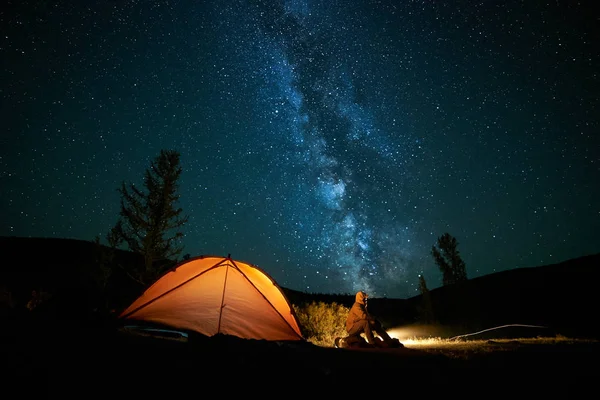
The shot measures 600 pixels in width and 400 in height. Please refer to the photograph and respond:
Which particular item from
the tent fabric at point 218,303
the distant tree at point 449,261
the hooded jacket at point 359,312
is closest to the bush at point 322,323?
the hooded jacket at point 359,312

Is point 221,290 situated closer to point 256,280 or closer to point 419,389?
point 256,280

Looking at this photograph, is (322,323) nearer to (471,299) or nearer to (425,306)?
(425,306)

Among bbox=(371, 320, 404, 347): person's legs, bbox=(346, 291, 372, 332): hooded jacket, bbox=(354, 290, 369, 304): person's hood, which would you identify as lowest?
bbox=(371, 320, 404, 347): person's legs

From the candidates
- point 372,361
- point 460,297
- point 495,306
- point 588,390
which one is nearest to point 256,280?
point 372,361

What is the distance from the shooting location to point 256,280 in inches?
316

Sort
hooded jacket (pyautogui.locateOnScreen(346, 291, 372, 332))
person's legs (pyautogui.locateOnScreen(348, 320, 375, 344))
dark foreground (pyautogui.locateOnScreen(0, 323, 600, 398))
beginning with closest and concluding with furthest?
1. dark foreground (pyautogui.locateOnScreen(0, 323, 600, 398))
2. person's legs (pyautogui.locateOnScreen(348, 320, 375, 344))
3. hooded jacket (pyautogui.locateOnScreen(346, 291, 372, 332))

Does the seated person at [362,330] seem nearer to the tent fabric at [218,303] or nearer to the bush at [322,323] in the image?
the tent fabric at [218,303]

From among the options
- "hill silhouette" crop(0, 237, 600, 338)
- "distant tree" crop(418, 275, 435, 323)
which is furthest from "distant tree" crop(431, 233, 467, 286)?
"distant tree" crop(418, 275, 435, 323)

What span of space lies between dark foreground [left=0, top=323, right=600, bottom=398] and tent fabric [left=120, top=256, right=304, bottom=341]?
11.7ft

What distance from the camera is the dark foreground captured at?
2.44 meters

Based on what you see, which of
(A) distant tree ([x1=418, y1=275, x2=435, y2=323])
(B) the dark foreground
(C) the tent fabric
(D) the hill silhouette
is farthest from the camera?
(A) distant tree ([x1=418, y1=275, x2=435, y2=323])

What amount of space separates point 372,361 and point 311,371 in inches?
51.2

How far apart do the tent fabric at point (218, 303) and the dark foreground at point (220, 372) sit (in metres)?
3.57

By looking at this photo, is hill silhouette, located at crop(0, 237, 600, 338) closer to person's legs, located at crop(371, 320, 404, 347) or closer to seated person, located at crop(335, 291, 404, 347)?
seated person, located at crop(335, 291, 404, 347)
